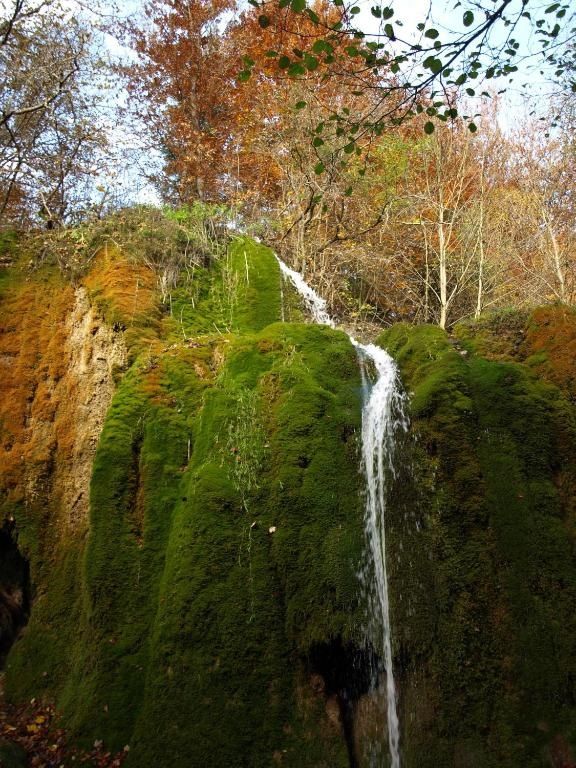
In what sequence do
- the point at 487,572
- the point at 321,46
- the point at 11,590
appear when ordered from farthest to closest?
the point at 11,590 < the point at 487,572 < the point at 321,46

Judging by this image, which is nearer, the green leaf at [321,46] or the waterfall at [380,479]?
the green leaf at [321,46]

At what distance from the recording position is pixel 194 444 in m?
5.68

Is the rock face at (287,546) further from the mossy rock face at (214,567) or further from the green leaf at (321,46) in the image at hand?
the green leaf at (321,46)

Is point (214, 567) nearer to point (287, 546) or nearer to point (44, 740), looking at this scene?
point (287, 546)

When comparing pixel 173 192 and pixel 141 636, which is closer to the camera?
pixel 141 636

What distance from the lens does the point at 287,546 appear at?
4.62 meters

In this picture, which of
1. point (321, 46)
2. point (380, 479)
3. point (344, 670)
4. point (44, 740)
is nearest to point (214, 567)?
point (344, 670)

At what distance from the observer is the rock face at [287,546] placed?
13.4 feet

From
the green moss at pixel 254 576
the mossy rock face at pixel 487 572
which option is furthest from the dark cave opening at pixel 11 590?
the mossy rock face at pixel 487 572

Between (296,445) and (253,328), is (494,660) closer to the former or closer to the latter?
(296,445)

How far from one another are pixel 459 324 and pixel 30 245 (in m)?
6.85

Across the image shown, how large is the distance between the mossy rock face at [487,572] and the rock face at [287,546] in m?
0.02

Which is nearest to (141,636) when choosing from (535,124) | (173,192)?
(173,192)

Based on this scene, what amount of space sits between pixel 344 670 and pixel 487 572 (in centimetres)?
149
